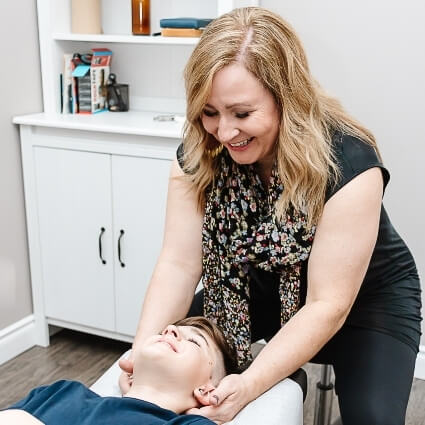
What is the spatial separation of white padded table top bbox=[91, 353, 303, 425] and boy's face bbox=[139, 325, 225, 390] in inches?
4.7

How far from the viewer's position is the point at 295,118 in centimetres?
139

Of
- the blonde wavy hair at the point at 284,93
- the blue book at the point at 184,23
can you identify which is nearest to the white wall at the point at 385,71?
the blue book at the point at 184,23

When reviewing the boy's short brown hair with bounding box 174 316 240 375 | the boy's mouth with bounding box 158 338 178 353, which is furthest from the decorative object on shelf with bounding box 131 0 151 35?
the boy's mouth with bounding box 158 338 178 353

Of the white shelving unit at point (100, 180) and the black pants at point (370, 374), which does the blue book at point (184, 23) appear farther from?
the black pants at point (370, 374)

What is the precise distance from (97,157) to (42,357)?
849 mm

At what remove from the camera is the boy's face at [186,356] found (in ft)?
4.35

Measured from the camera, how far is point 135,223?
7.84 ft

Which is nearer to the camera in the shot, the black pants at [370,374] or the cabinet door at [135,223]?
the black pants at [370,374]

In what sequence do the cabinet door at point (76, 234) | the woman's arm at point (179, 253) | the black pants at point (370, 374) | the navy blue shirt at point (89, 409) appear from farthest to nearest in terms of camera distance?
1. the cabinet door at point (76, 234)
2. the woman's arm at point (179, 253)
3. the black pants at point (370, 374)
4. the navy blue shirt at point (89, 409)

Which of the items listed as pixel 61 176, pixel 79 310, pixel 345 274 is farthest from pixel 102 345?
pixel 345 274

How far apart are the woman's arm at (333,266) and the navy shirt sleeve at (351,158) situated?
A: 0.01 meters

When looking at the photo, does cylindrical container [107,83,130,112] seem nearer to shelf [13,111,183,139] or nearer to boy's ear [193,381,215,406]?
shelf [13,111,183,139]

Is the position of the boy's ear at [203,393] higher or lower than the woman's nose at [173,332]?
lower

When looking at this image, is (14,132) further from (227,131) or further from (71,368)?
(227,131)
